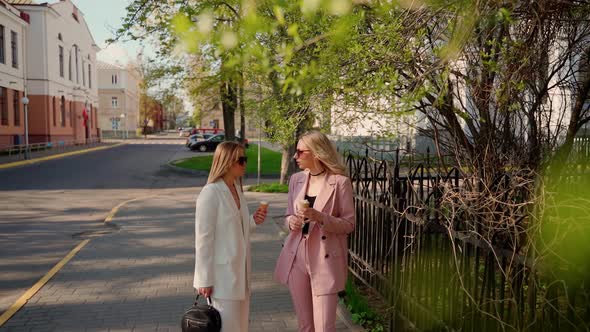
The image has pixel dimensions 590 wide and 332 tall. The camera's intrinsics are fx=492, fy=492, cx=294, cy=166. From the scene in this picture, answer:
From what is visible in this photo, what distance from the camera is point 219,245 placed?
3.46m

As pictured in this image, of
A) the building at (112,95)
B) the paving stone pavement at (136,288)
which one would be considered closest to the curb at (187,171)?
the paving stone pavement at (136,288)

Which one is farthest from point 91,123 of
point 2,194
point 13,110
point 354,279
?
point 354,279

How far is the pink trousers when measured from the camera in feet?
11.6

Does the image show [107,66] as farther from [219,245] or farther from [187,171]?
[219,245]

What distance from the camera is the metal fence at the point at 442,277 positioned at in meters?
2.68

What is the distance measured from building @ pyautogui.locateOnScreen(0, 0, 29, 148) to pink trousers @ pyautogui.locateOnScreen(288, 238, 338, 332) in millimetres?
33991

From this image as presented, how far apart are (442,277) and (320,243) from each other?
100 centimetres

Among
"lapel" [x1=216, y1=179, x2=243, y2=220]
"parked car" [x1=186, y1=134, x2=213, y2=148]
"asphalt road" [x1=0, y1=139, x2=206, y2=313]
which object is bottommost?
"asphalt road" [x1=0, y1=139, x2=206, y2=313]

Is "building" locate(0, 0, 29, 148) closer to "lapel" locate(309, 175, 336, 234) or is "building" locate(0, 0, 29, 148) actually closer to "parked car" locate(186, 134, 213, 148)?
"parked car" locate(186, 134, 213, 148)

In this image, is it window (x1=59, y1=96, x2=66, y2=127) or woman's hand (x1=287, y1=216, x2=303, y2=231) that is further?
window (x1=59, y1=96, x2=66, y2=127)

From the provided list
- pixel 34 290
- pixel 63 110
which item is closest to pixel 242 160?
pixel 34 290

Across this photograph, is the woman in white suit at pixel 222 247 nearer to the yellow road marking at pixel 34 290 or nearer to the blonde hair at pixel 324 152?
the blonde hair at pixel 324 152

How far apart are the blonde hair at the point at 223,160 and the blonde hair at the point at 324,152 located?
53cm

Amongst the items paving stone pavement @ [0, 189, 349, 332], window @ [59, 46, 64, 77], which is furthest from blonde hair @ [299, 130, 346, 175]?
window @ [59, 46, 64, 77]
